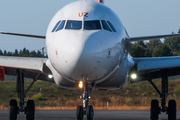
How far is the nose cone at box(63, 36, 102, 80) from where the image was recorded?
10.5 metres

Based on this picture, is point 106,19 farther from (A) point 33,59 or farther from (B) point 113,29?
(A) point 33,59

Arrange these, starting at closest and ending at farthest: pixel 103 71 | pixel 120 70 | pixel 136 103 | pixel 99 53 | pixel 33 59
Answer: pixel 99 53 → pixel 103 71 → pixel 120 70 → pixel 33 59 → pixel 136 103

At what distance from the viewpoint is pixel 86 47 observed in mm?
10523

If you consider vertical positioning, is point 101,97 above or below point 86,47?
below

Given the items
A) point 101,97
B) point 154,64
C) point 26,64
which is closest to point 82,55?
point 26,64

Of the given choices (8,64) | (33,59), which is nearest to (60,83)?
(33,59)

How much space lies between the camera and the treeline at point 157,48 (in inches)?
2586

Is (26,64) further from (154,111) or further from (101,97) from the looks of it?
(101,97)

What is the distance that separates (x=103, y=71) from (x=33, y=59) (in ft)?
13.9

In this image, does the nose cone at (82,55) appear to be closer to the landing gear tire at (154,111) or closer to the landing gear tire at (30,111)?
the landing gear tire at (30,111)

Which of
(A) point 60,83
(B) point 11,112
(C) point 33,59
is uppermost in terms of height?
(C) point 33,59

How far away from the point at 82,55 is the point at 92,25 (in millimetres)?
1573

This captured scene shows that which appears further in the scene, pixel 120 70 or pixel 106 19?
pixel 120 70

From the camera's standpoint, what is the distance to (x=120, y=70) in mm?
13320
